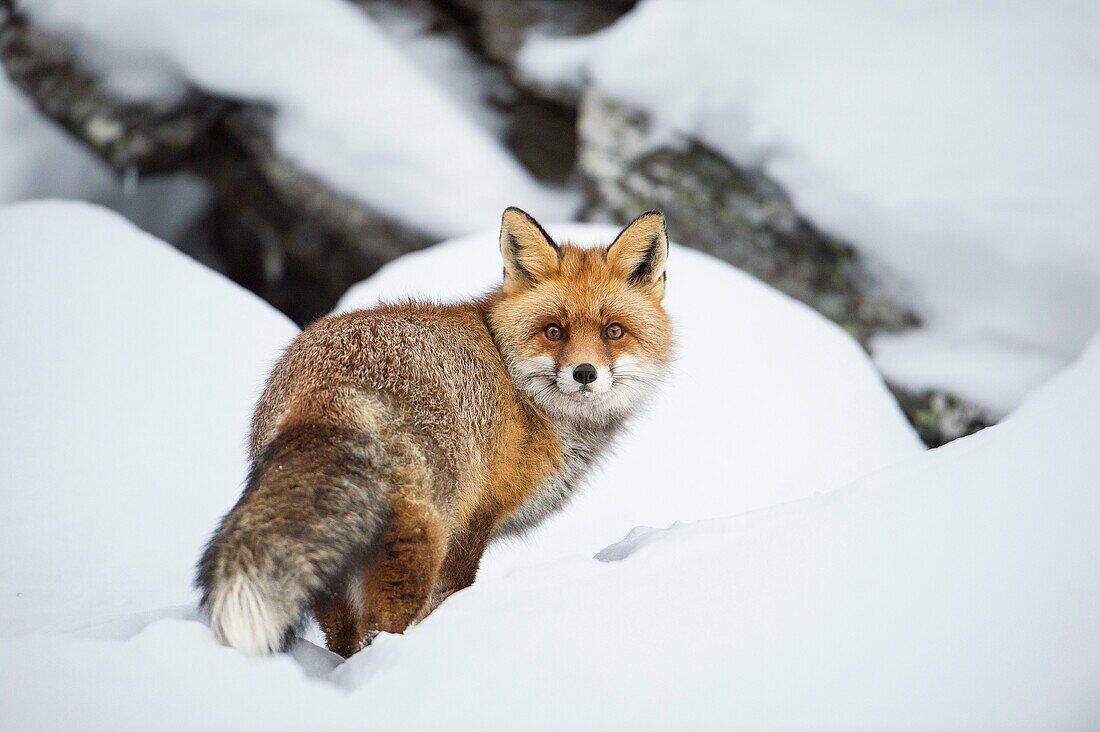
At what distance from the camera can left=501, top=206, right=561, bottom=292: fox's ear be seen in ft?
9.13

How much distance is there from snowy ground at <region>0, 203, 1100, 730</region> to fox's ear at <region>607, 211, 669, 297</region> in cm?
97

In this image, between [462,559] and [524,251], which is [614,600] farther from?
[524,251]

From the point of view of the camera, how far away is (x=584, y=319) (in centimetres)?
269

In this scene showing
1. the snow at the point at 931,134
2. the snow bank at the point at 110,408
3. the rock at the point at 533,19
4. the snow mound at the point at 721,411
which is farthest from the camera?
the rock at the point at 533,19

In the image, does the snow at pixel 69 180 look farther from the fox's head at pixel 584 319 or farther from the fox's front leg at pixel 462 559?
the fox's front leg at pixel 462 559

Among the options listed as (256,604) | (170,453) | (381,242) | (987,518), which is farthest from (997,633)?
(381,242)

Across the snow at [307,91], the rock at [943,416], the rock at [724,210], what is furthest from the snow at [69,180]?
the rock at [943,416]

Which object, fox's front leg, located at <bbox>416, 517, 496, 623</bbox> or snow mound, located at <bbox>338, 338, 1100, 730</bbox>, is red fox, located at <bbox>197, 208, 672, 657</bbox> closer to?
fox's front leg, located at <bbox>416, 517, 496, 623</bbox>

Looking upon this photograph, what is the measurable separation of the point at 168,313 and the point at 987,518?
3.40 metres

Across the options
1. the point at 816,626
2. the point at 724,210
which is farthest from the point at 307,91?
the point at 816,626

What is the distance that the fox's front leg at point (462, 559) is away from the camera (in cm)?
238

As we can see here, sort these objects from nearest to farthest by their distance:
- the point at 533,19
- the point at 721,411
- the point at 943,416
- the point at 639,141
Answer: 1. the point at 721,411
2. the point at 943,416
3. the point at 639,141
4. the point at 533,19

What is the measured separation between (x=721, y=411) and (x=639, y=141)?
2529mm

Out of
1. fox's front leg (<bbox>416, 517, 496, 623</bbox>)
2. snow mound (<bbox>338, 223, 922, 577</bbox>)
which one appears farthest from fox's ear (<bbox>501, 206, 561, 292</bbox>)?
fox's front leg (<bbox>416, 517, 496, 623</bbox>)
